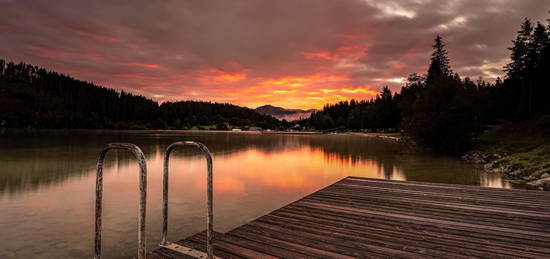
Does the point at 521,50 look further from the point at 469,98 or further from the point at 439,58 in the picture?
the point at 469,98

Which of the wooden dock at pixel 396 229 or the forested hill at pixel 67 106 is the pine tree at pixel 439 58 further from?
the forested hill at pixel 67 106

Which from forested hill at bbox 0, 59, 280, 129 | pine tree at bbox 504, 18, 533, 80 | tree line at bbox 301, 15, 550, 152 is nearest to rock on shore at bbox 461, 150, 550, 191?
tree line at bbox 301, 15, 550, 152

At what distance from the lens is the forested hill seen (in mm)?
141250

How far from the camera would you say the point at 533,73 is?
1756 inches

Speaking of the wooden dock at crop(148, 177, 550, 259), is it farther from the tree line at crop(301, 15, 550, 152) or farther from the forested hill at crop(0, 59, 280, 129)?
the forested hill at crop(0, 59, 280, 129)

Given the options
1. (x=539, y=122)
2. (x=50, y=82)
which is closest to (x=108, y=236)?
(x=539, y=122)

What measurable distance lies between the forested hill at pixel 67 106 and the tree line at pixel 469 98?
149 metres

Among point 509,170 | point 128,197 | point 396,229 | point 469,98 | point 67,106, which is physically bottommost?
point 128,197

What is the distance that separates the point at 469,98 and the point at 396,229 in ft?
87.9

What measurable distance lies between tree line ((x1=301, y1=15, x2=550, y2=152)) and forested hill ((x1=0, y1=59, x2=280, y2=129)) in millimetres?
Result: 149187

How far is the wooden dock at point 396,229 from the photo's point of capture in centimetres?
401

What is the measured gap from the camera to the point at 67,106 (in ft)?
543

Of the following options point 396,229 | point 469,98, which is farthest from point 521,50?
point 396,229

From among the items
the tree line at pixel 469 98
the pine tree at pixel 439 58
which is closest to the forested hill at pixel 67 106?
the pine tree at pixel 439 58
